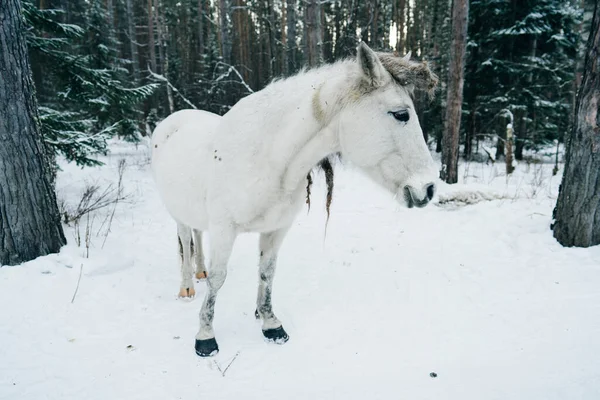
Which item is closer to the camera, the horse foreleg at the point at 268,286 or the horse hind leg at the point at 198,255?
the horse foreleg at the point at 268,286

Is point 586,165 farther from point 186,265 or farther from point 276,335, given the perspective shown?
point 186,265

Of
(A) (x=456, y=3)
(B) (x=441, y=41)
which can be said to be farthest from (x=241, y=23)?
(A) (x=456, y=3)

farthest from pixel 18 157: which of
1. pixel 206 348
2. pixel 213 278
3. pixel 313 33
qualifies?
pixel 313 33

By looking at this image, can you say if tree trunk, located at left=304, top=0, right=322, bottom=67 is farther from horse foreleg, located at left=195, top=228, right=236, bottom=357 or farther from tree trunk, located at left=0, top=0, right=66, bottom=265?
horse foreleg, located at left=195, top=228, right=236, bottom=357

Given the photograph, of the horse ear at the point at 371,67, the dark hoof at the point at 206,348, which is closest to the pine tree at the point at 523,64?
the horse ear at the point at 371,67

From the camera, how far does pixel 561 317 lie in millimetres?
2896

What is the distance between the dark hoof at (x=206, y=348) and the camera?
8.59 feet

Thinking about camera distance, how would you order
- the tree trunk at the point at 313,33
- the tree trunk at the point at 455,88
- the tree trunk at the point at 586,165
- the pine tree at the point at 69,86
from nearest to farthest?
1. the tree trunk at the point at 586,165
2. the pine tree at the point at 69,86
3. the tree trunk at the point at 455,88
4. the tree trunk at the point at 313,33

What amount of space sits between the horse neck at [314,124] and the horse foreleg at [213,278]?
67 centimetres

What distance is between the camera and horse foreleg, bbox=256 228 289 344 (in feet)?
9.29

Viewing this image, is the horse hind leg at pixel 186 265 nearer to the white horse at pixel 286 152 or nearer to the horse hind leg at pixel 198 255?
the horse hind leg at pixel 198 255

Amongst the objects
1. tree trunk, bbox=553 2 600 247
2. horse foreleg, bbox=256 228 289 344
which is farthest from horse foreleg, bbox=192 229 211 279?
tree trunk, bbox=553 2 600 247

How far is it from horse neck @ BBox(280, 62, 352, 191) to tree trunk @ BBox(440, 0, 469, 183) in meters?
7.08

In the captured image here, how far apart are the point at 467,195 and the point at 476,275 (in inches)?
121
